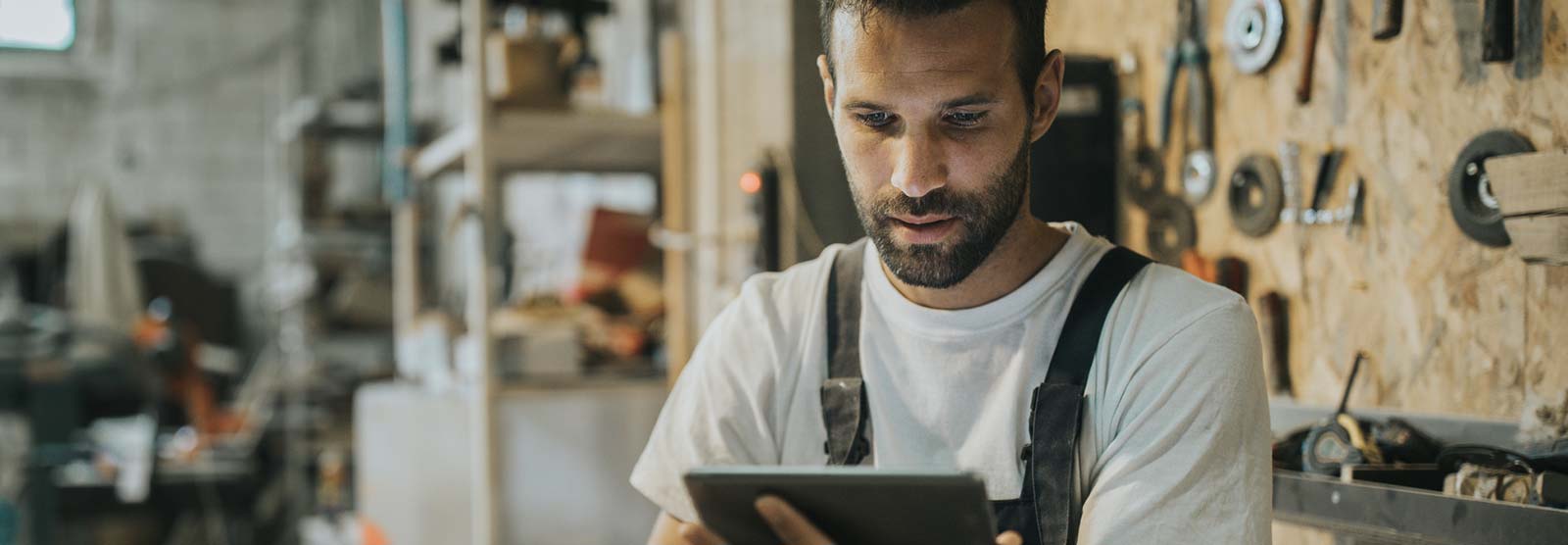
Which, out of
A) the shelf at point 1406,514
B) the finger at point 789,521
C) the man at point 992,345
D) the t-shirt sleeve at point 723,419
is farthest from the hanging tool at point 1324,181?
the finger at point 789,521

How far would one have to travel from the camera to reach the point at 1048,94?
1438 mm

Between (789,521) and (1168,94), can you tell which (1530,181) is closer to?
(1168,94)

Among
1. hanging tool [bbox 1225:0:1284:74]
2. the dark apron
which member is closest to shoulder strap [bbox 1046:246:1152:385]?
the dark apron

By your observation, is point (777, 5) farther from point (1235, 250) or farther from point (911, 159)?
point (911, 159)

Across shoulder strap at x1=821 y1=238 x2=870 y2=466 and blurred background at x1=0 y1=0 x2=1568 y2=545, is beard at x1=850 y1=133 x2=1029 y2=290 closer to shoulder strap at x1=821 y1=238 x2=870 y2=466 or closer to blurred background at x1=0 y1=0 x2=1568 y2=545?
shoulder strap at x1=821 y1=238 x2=870 y2=466

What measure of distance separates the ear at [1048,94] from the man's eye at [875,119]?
6.6 inches

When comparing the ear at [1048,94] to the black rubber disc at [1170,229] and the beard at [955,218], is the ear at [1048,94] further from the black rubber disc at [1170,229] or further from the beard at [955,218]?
the black rubber disc at [1170,229]

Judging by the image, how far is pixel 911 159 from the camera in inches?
53.1

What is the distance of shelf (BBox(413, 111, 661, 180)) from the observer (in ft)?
11.3

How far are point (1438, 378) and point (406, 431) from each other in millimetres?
2957

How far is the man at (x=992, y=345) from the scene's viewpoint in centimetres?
123

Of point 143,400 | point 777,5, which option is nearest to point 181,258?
point 143,400

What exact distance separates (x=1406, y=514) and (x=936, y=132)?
0.75m

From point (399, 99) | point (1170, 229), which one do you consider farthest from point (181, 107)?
point (1170, 229)
